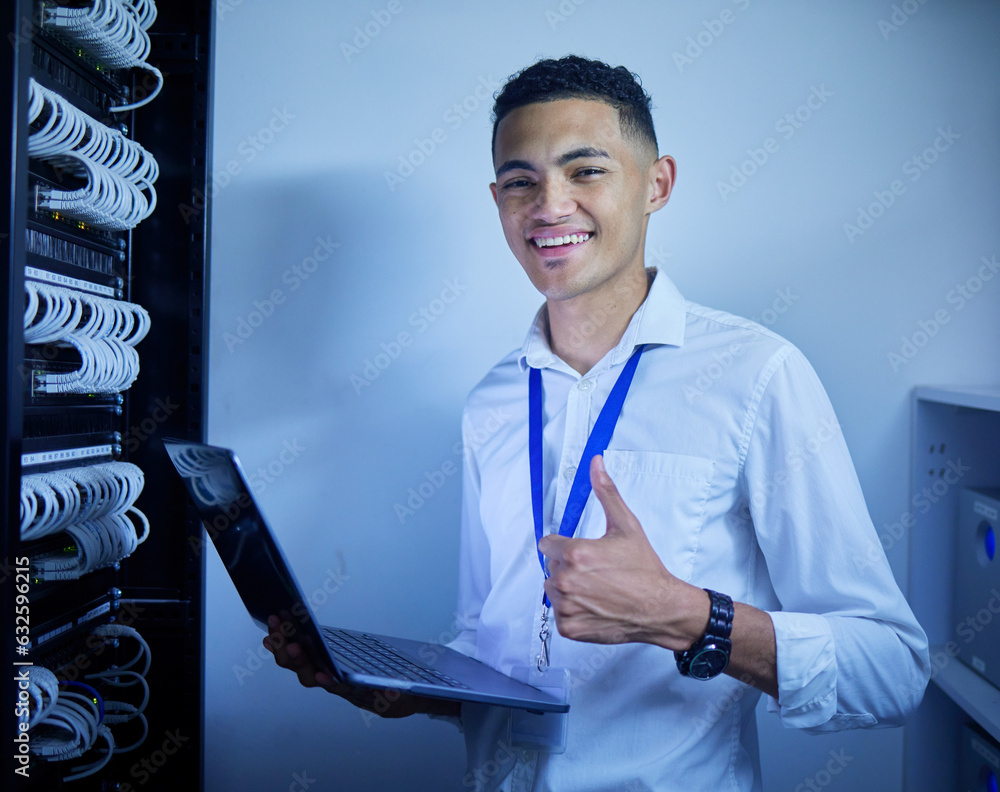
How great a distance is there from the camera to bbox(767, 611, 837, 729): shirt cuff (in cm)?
106

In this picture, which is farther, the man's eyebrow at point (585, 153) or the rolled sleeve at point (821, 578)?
the man's eyebrow at point (585, 153)

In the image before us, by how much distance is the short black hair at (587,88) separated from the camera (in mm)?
1328

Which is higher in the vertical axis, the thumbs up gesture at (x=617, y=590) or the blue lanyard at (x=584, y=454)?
the blue lanyard at (x=584, y=454)

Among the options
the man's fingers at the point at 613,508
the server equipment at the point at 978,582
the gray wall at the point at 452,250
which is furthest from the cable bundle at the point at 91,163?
the server equipment at the point at 978,582

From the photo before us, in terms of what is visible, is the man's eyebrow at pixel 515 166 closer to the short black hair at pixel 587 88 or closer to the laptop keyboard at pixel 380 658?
the short black hair at pixel 587 88

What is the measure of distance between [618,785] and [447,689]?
1.42 ft

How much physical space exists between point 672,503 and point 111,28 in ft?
4.49

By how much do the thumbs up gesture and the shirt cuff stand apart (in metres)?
0.14

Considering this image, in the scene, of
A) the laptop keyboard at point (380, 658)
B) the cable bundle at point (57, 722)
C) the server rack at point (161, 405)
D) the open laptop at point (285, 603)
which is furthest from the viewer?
the server rack at point (161, 405)

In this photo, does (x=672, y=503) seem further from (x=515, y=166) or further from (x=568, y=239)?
(x=515, y=166)

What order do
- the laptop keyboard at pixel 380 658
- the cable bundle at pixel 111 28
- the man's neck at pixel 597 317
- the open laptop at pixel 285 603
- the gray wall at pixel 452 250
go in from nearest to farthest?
the open laptop at pixel 285 603, the laptop keyboard at pixel 380 658, the cable bundle at pixel 111 28, the man's neck at pixel 597 317, the gray wall at pixel 452 250

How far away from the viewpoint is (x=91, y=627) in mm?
1456

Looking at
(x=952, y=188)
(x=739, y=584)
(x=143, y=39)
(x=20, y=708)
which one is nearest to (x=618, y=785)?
(x=739, y=584)

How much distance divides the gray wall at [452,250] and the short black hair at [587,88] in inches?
12.7
